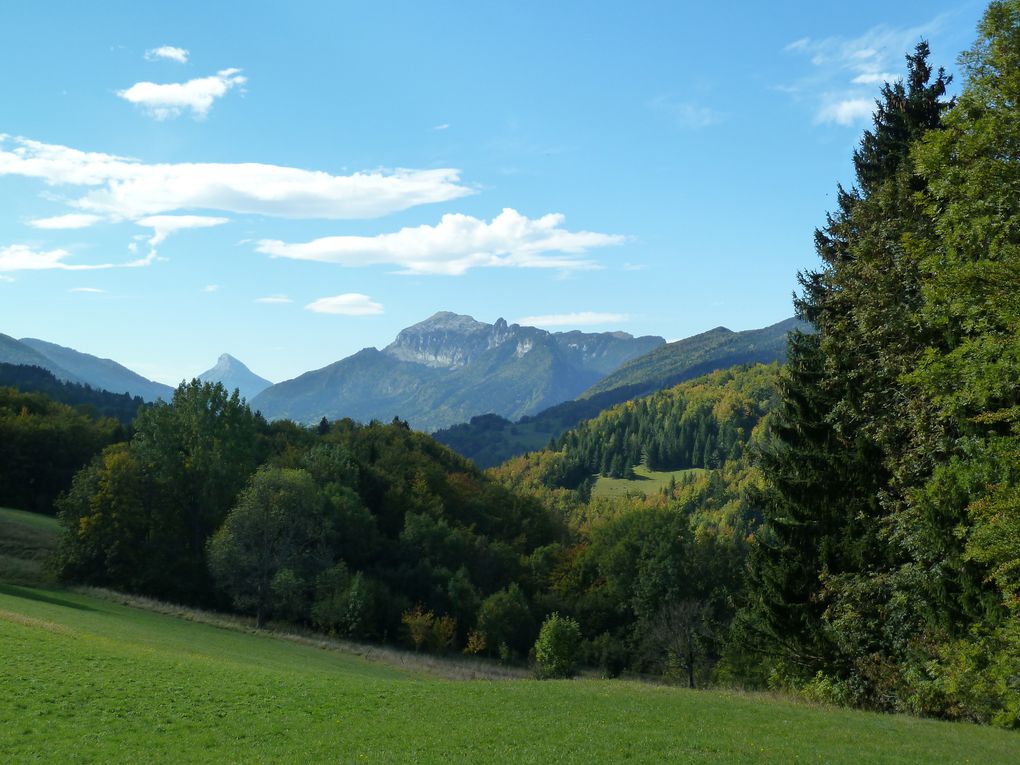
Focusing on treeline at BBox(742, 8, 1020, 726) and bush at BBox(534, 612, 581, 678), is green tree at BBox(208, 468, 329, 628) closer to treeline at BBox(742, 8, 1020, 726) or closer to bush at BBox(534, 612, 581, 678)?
bush at BBox(534, 612, 581, 678)

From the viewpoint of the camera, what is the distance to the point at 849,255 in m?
33.8

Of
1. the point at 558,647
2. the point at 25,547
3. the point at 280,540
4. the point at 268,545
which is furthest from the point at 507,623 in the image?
the point at 25,547

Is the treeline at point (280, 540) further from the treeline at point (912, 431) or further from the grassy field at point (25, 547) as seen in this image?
the treeline at point (912, 431)

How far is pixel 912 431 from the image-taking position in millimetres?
28250

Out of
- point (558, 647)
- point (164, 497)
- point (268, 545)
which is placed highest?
point (164, 497)

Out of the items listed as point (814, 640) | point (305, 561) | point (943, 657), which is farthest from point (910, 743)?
point (305, 561)

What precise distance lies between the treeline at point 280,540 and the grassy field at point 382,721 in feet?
135

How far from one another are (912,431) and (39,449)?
103 meters

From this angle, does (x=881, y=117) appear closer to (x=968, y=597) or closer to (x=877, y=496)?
(x=877, y=496)

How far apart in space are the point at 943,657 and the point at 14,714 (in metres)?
27.9

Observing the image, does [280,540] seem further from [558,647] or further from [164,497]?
[558,647]

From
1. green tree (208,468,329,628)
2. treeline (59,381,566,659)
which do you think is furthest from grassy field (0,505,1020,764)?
treeline (59,381,566,659)

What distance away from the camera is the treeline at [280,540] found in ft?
243

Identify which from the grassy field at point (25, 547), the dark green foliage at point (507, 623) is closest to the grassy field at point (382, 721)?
the grassy field at point (25, 547)
